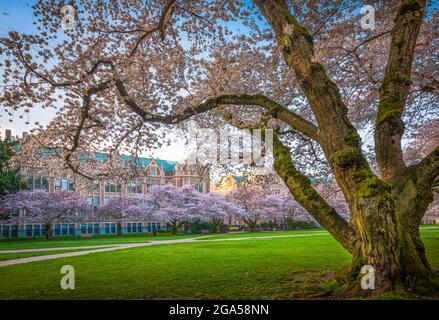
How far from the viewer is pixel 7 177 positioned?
3322 centimetres

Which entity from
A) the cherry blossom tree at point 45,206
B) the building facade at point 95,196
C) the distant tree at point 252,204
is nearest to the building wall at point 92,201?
the building facade at point 95,196

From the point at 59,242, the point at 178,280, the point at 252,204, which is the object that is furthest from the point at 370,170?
the point at 252,204

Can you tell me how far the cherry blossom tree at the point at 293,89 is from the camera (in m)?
5.96

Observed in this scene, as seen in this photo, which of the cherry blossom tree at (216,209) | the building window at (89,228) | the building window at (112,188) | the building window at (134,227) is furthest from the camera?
the building window at (134,227)

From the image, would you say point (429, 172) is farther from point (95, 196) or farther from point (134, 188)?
point (134, 188)

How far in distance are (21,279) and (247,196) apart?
144ft

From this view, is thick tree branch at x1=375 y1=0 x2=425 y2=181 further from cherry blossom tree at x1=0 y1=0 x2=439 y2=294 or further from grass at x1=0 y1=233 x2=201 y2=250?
grass at x1=0 y1=233 x2=201 y2=250

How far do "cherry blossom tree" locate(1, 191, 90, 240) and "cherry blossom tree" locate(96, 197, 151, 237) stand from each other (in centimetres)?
418

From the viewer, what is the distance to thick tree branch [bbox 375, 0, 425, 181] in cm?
652

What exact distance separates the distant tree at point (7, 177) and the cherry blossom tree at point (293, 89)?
74.1 feet

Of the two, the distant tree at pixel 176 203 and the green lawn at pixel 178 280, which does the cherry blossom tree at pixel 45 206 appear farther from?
the green lawn at pixel 178 280

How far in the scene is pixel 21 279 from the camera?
9.12 meters

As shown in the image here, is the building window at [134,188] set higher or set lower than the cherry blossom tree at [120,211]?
higher

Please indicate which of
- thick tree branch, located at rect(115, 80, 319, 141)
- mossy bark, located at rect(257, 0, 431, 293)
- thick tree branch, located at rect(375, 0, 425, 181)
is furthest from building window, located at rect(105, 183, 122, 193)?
thick tree branch, located at rect(375, 0, 425, 181)
